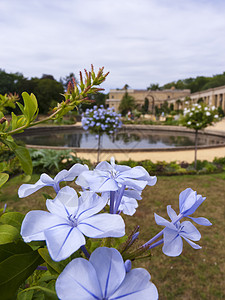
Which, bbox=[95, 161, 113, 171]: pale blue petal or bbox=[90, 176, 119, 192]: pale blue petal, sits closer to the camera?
bbox=[90, 176, 119, 192]: pale blue petal

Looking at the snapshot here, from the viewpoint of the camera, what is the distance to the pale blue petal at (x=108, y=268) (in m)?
0.39

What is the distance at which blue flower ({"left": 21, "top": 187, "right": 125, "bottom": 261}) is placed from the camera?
39 cm

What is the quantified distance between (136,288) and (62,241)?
0.14m

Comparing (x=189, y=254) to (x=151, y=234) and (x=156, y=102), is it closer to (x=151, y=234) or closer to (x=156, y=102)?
(x=151, y=234)

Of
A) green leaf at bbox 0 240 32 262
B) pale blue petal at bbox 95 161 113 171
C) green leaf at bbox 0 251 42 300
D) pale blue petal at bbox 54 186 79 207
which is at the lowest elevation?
green leaf at bbox 0 251 42 300

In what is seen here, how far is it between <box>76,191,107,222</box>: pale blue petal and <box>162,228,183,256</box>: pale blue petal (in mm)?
146

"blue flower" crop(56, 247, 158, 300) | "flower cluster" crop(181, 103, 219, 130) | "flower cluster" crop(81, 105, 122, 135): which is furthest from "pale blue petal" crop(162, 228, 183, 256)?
"flower cluster" crop(181, 103, 219, 130)

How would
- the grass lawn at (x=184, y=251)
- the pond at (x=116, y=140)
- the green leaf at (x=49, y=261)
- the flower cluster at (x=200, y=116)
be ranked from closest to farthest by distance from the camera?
the green leaf at (x=49, y=261), the grass lawn at (x=184, y=251), the flower cluster at (x=200, y=116), the pond at (x=116, y=140)

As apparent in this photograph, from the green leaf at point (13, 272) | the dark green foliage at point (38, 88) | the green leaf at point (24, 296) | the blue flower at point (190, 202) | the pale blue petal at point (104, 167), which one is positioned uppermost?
the dark green foliage at point (38, 88)

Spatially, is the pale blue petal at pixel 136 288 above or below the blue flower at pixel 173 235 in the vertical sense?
below

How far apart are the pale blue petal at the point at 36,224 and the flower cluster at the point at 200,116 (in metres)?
8.25

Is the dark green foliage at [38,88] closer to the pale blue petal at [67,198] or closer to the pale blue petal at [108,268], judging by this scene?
the pale blue petal at [67,198]

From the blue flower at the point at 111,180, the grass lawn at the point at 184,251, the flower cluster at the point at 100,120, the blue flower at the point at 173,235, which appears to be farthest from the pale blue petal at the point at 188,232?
the flower cluster at the point at 100,120

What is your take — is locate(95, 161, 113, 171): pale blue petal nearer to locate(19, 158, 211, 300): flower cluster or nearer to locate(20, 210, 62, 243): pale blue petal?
locate(19, 158, 211, 300): flower cluster
